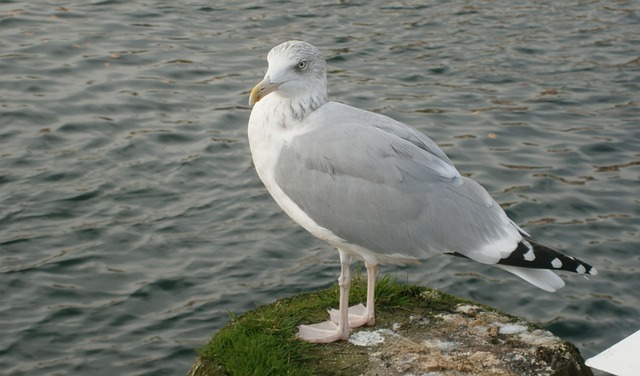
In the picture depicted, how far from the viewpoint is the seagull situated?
4.91 meters

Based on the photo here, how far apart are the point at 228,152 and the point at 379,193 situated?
418 centimetres

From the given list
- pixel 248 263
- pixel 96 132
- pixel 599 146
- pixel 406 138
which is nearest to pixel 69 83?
pixel 96 132

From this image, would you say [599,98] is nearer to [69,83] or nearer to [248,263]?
[248,263]

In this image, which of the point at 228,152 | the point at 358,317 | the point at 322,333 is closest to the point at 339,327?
the point at 322,333

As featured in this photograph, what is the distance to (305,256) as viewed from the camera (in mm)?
7641

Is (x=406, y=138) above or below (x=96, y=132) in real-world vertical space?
above

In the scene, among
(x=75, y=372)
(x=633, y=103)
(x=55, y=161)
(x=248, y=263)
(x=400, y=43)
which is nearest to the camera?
(x=75, y=372)

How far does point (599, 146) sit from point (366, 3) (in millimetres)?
4238

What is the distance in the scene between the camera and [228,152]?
8961mm

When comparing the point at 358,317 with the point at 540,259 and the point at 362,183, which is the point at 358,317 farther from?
the point at 540,259

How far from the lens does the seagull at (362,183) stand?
16.1 ft

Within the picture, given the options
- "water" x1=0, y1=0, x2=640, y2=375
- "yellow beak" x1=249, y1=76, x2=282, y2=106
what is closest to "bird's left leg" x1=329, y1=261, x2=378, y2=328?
"yellow beak" x1=249, y1=76, x2=282, y2=106

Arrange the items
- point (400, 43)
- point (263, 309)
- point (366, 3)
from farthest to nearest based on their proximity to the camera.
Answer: point (366, 3)
point (400, 43)
point (263, 309)

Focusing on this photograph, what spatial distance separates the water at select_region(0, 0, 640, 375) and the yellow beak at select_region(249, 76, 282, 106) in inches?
92.0
